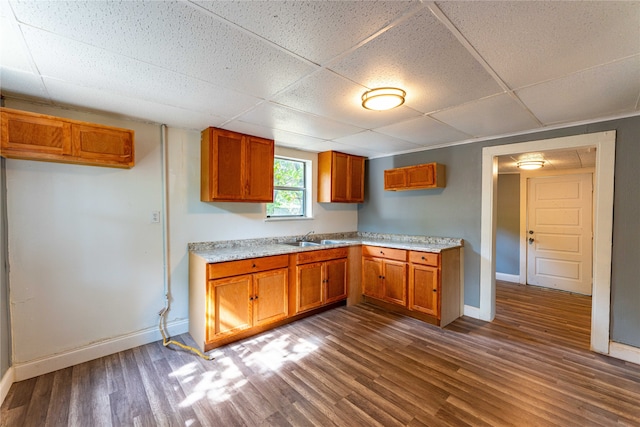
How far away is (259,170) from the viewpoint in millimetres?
3293

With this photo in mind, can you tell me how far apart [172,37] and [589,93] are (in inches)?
117

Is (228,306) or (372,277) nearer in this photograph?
(228,306)

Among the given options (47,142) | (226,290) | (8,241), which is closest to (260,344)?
(226,290)

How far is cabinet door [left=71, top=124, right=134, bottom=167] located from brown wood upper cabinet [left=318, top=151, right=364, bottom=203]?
255 cm

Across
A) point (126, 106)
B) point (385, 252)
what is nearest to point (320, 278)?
point (385, 252)

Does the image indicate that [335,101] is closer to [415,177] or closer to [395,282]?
[415,177]

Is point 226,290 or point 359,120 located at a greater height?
point 359,120

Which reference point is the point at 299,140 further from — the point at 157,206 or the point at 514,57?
the point at 514,57

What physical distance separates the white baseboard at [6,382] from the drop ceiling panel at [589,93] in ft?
14.7

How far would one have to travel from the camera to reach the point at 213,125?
290 centimetres

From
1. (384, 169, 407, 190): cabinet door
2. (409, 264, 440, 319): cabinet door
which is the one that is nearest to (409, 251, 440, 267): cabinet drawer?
(409, 264, 440, 319): cabinet door

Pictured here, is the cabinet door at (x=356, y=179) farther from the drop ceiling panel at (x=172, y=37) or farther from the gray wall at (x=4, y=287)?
the gray wall at (x=4, y=287)

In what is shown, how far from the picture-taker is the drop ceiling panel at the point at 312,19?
1.19 m

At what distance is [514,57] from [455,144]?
7.06 feet
